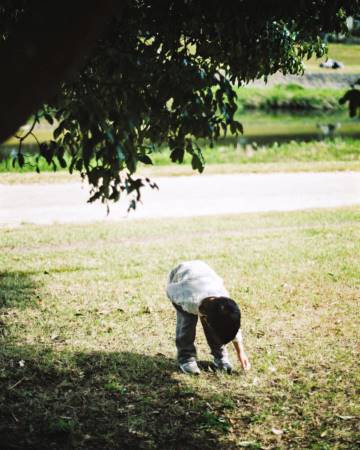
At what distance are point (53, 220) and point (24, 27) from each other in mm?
9299

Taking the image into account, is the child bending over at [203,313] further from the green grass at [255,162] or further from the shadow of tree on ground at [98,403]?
the green grass at [255,162]

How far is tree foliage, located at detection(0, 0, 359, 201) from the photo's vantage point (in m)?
3.68

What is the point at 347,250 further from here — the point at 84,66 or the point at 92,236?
the point at 84,66

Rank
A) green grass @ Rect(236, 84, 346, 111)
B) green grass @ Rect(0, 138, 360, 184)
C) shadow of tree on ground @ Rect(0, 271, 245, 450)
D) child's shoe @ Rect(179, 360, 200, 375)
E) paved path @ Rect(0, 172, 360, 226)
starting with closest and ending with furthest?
shadow of tree on ground @ Rect(0, 271, 245, 450), child's shoe @ Rect(179, 360, 200, 375), paved path @ Rect(0, 172, 360, 226), green grass @ Rect(0, 138, 360, 184), green grass @ Rect(236, 84, 346, 111)

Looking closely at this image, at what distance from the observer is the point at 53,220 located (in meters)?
10.9

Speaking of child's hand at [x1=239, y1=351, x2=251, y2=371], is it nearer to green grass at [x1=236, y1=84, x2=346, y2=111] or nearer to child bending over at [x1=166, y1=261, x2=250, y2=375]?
child bending over at [x1=166, y1=261, x2=250, y2=375]

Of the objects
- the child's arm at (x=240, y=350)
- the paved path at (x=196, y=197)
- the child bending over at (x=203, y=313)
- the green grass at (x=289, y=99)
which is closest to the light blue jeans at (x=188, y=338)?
the child bending over at (x=203, y=313)

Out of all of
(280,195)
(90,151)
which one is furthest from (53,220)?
(90,151)

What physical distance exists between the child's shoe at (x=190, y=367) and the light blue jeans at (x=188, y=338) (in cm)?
2

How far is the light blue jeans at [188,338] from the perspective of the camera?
4582 millimetres

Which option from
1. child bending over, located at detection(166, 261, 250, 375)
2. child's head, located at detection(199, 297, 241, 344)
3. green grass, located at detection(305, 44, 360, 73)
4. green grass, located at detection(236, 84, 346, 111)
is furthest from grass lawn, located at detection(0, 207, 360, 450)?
green grass, located at detection(305, 44, 360, 73)

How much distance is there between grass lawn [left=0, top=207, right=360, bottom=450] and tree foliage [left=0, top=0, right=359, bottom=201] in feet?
4.80

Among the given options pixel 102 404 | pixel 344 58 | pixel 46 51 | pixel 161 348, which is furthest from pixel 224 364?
pixel 344 58

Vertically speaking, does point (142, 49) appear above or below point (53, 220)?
above
